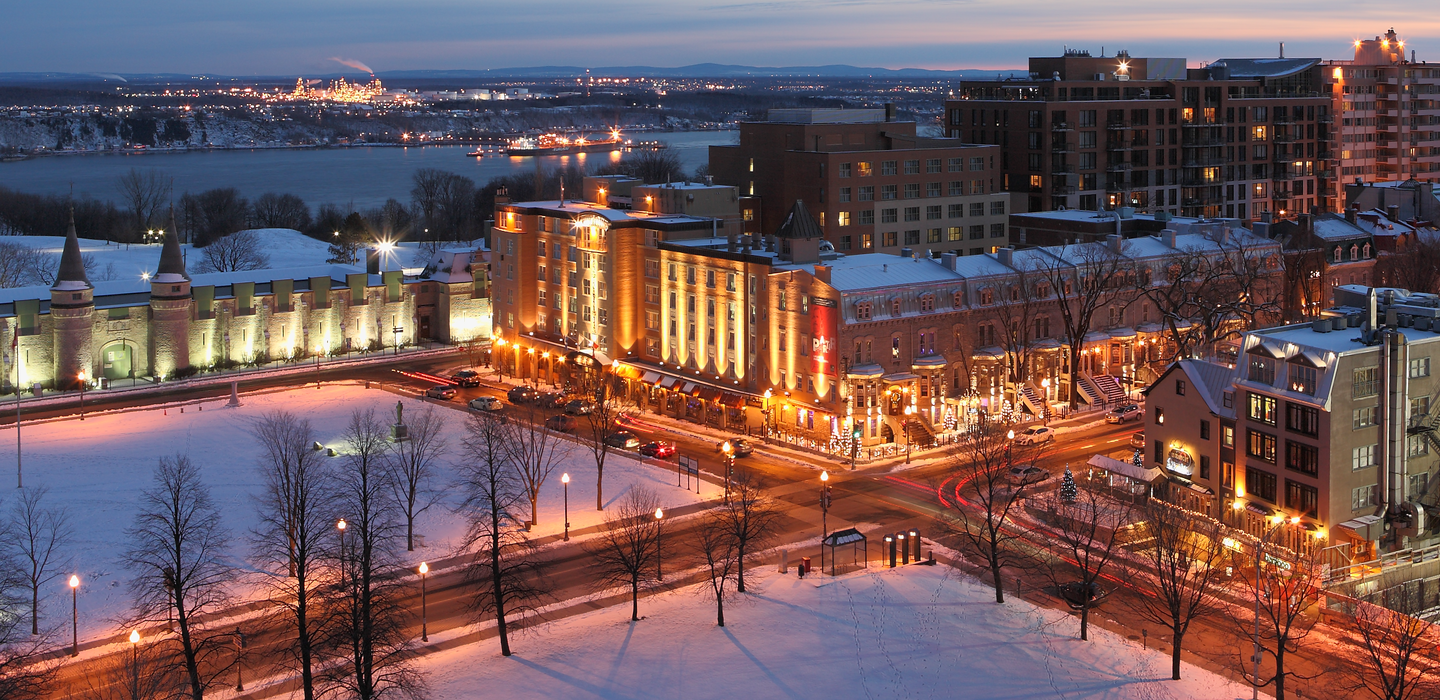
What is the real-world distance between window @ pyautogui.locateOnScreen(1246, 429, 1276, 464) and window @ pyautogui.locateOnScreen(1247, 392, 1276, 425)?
2.00ft

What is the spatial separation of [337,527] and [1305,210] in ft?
404

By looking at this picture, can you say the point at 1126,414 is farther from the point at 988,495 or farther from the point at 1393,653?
the point at 1393,653

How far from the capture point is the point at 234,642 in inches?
1956

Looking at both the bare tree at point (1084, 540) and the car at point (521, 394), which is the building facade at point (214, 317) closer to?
the car at point (521, 394)

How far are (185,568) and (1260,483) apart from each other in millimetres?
44765

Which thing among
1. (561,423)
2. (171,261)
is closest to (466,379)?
(561,423)

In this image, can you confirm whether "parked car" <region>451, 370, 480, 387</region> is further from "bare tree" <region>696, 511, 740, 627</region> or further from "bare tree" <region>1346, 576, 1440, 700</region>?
"bare tree" <region>1346, 576, 1440, 700</region>

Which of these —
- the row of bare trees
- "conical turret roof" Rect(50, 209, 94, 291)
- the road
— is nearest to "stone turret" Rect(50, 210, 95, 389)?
"conical turret roof" Rect(50, 209, 94, 291)

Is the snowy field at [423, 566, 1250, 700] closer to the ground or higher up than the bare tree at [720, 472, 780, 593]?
closer to the ground

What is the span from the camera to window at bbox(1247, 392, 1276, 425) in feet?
198

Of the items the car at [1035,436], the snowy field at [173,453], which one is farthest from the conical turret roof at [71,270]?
the car at [1035,436]

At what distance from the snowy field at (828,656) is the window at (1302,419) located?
1420 centimetres

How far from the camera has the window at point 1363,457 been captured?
58312mm

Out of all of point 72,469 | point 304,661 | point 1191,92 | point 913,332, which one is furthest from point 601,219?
point 1191,92
